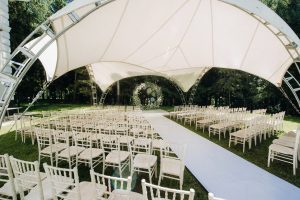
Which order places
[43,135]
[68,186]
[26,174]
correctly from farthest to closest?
[43,135], [68,186], [26,174]

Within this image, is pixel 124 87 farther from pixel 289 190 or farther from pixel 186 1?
pixel 289 190

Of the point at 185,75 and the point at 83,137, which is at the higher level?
the point at 185,75

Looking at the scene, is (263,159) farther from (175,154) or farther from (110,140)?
(110,140)

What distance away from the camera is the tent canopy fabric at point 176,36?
672cm

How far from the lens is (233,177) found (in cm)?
557

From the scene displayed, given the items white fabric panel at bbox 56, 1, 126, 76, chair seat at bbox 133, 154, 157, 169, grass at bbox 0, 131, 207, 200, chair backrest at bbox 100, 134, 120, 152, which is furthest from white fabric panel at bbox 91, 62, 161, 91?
chair seat at bbox 133, 154, 157, 169

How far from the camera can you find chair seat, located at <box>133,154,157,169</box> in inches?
189

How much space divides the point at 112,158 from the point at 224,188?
8.38 feet

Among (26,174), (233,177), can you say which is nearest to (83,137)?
(26,174)

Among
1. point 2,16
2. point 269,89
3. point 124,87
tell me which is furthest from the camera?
point 124,87

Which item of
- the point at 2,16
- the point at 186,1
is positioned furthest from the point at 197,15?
the point at 2,16

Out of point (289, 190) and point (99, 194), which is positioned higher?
point (99, 194)

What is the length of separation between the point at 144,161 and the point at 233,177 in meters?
2.28

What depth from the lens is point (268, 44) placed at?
312 inches
